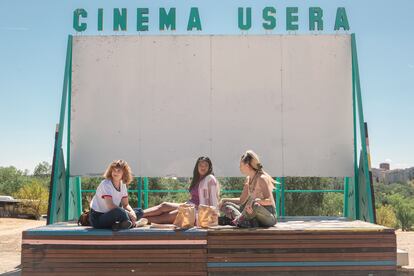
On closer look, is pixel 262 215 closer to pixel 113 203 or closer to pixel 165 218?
pixel 165 218

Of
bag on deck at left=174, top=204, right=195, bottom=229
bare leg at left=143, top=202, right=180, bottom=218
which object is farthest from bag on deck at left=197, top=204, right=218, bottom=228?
bare leg at left=143, top=202, right=180, bottom=218

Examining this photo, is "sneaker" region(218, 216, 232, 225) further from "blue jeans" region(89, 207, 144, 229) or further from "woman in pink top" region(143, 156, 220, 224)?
"blue jeans" region(89, 207, 144, 229)

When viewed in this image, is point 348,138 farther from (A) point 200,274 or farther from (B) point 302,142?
(A) point 200,274

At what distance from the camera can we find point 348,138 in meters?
8.58

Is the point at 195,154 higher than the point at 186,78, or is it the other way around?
the point at 186,78

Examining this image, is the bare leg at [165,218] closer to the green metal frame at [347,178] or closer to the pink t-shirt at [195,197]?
the pink t-shirt at [195,197]

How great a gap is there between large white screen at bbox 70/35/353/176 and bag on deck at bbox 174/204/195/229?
271 cm

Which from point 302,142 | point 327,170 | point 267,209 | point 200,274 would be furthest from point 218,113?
point 200,274

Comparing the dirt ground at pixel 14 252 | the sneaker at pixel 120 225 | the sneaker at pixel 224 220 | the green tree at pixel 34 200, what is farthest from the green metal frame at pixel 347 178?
the green tree at pixel 34 200

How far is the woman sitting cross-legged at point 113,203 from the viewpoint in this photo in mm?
5691

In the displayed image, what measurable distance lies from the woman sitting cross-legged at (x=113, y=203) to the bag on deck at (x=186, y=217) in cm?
56

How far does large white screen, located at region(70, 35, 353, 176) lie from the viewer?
857 centimetres

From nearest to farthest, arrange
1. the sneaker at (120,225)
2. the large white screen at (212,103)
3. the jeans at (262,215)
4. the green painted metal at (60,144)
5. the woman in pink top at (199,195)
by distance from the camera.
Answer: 1. the sneaker at (120,225)
2. the jeans at (262,215)
3. the woman in pink top at (199,195)
4. the green painted metal at (60,144)
5. the large white screen at (212,103)

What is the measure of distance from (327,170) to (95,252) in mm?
4520
